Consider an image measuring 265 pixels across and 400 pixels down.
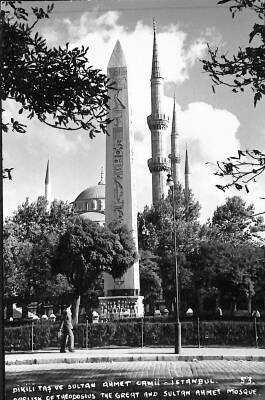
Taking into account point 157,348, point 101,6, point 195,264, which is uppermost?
point 101,6

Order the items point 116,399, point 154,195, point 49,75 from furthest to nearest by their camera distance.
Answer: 1. point 154,195
2. point 49,75
3. point 116,399

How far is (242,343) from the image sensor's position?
14977mm

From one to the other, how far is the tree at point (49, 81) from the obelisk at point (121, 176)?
27.4 feet

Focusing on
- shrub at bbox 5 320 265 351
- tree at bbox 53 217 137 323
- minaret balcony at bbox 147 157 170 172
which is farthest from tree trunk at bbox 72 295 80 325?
minaret balcony at bbox 147 157 170 172

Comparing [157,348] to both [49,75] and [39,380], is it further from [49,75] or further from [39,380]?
[49,75]

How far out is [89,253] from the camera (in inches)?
931

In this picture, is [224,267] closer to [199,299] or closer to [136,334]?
[199,299]

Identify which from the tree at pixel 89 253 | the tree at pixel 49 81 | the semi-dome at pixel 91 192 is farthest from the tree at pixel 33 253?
the tree at pixel 49 81

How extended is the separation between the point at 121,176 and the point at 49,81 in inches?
492

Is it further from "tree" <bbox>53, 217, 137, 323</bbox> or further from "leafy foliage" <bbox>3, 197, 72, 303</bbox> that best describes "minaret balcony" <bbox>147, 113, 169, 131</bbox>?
"tree" <bbox>53, 217, 137, 323</bbox>

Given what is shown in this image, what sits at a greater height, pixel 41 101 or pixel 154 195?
pixel 154 195

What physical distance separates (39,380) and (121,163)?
496 inches

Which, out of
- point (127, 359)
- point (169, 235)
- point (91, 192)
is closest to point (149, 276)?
point (169, 235)

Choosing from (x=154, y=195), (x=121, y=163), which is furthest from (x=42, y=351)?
(x=154, y=195)
